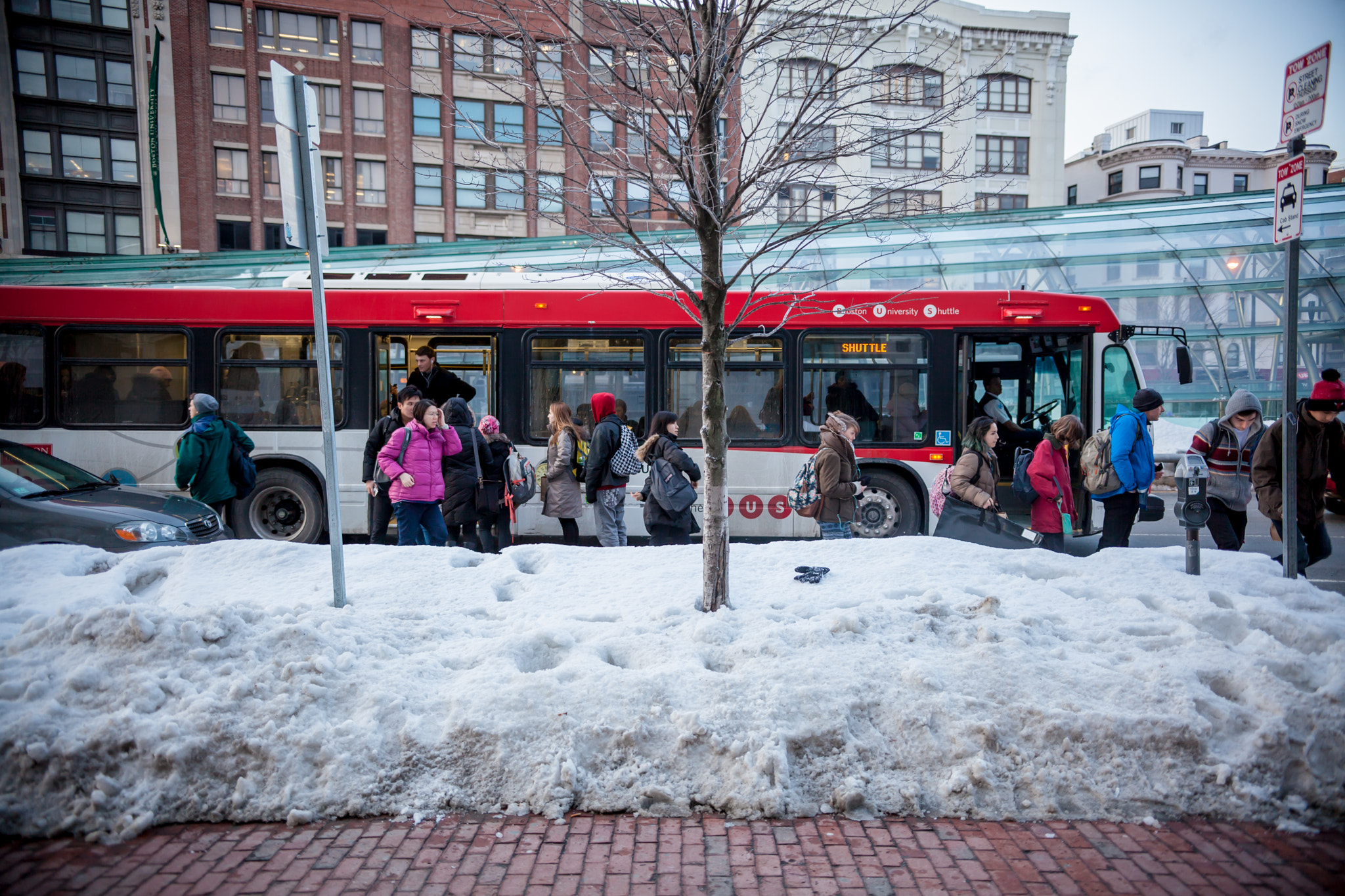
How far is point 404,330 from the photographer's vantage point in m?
9.41

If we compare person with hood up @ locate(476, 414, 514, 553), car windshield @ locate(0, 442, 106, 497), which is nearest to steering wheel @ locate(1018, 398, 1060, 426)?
person with hood up @ locate(476, 414, 514, 553)

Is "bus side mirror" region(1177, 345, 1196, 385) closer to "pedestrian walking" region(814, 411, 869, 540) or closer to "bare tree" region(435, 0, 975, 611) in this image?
"pedestrian walking" region(814, 411, 869, 540)

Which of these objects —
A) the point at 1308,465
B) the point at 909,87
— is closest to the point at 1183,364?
the point at 1308,465

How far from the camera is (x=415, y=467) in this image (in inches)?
273

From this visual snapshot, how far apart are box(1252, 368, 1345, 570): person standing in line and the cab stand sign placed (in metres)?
1.96

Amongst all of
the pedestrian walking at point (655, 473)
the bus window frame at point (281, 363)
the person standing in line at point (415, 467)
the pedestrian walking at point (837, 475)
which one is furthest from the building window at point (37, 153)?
the pedestrian walking at point (837, 475)

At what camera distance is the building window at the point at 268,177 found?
3531 centimetres

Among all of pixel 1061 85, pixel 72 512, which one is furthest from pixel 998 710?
pixel 1061 85

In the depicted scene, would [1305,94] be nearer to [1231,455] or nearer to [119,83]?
[1231,455]

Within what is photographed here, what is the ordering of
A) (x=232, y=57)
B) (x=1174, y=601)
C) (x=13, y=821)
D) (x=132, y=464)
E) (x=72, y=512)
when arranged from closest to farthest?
(x=13, y=821) → (x=1174, y=601) → (x=72, y=512) → (x=132, y=464) → (x=232, y=57)

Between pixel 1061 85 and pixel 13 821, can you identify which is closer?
pixel 13 821

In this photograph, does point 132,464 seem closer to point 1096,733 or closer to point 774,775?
point 774,775

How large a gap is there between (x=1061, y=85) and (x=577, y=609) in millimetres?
49975

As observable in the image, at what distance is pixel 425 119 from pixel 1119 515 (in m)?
36.3
